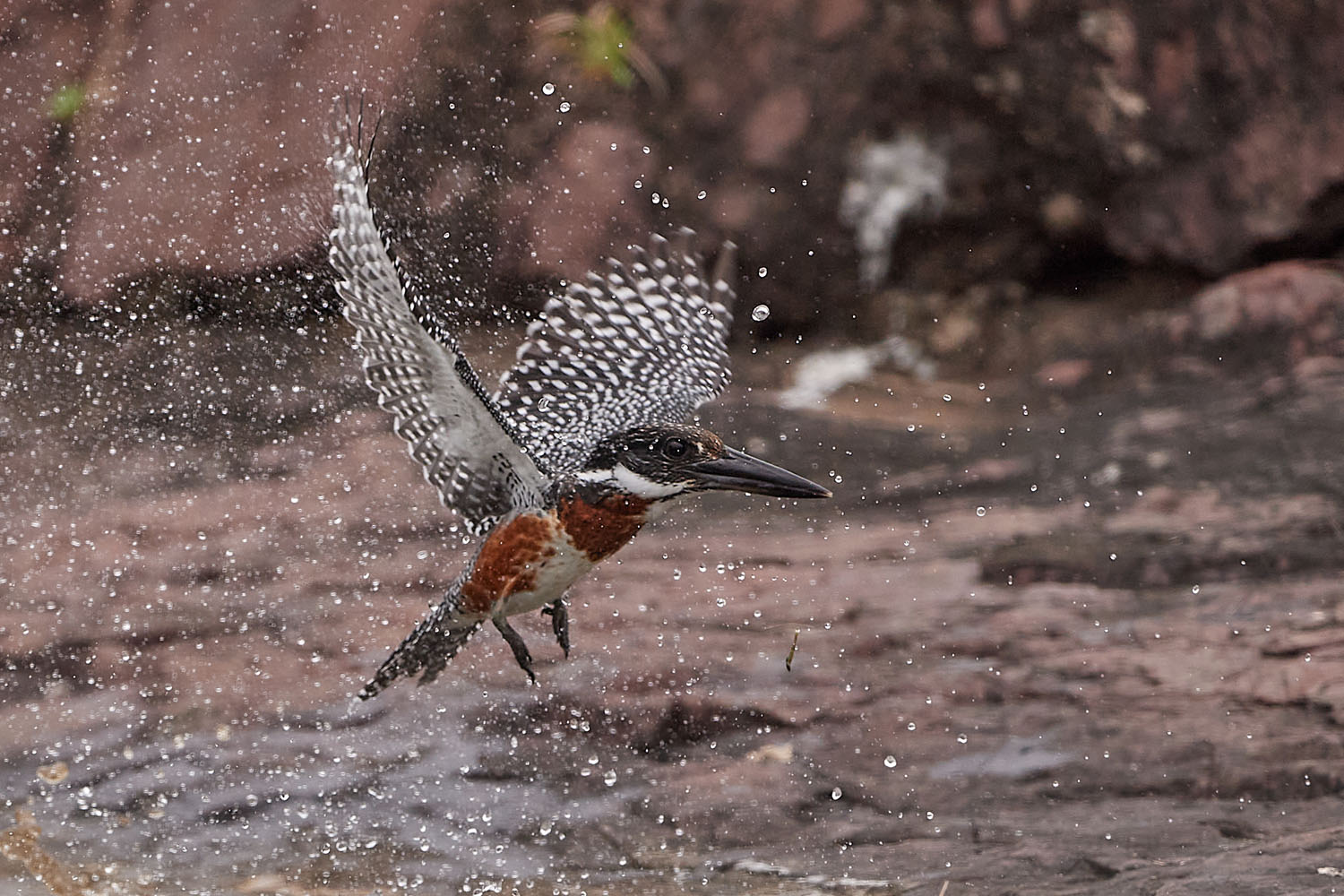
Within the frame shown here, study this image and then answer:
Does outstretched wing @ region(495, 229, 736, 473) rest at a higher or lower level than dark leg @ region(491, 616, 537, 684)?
higher

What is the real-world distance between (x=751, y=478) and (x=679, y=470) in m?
0.16

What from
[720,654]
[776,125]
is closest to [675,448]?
[720,654]

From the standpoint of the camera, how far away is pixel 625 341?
3.91 meters

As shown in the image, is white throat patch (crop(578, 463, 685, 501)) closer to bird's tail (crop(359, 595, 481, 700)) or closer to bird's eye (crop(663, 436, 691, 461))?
bird's eye (crop(663, 436, 691, 461))

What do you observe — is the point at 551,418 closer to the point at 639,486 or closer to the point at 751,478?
the point at 639,486

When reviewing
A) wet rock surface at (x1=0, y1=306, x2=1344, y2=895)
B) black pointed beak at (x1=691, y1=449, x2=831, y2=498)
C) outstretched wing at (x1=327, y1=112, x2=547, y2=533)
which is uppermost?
outstretched wing at (x1=327, y1=112, x2=547, y2=533)

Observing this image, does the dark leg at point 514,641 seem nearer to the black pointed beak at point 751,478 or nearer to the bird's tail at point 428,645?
the bird's tail at point 428,645

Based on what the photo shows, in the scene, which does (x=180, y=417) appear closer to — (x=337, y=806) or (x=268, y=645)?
(x=268, y=645)

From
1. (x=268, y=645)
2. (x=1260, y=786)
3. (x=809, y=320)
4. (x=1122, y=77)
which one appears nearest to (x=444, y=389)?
(x=268, y=645)

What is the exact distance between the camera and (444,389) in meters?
3.03

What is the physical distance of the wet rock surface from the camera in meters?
3.54

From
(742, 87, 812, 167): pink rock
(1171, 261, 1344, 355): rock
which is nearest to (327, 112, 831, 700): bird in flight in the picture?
(742, 87, 812, 167): pink rock

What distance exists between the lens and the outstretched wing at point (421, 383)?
2.80 m

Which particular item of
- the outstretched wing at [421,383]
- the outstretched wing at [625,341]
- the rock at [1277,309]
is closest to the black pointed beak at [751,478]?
the outstretched wing at [421,383]
